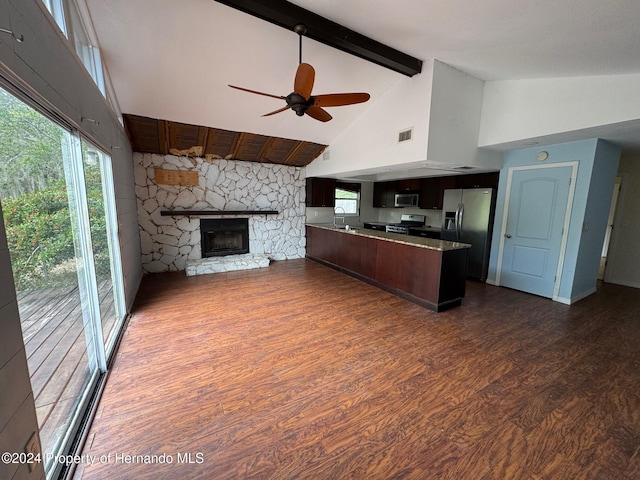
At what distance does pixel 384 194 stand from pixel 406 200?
0.81m

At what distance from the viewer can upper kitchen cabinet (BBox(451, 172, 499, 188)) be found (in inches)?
176

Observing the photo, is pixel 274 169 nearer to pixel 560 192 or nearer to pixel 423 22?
pixel 423 22

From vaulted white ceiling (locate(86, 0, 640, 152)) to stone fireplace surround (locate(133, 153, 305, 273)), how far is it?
60.7 inches

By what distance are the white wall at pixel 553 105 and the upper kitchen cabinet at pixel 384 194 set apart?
302 cm

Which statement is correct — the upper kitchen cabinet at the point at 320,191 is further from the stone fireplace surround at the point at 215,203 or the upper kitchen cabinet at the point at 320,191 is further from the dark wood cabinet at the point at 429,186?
the dark wood cabinet at the point at 429,186

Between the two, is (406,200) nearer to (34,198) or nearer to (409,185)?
(409,185)

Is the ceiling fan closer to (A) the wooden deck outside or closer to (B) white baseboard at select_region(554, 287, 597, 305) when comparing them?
(A) the wooden deck outside

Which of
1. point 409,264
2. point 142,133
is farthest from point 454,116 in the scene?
point 142,133

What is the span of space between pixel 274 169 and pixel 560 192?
17.2 ft

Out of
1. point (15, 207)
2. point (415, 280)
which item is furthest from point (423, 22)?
point (15, 207)

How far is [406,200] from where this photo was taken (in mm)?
6371

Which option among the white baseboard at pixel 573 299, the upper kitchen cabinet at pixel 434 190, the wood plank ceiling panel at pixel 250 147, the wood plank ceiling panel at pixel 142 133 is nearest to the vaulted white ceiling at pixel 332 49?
the wood plank ceiling panel at pixel 142 133

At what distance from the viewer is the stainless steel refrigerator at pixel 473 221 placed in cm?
451

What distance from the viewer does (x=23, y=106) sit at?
1.23 metres
